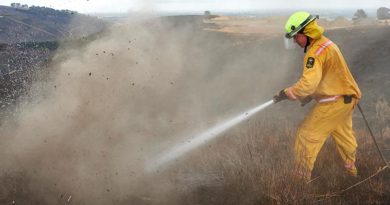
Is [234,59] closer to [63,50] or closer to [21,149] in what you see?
[63,50]

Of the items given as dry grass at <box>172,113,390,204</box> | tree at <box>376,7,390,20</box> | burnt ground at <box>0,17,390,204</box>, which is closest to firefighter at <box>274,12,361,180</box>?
dry grass at <box>172,113,390,204</box>

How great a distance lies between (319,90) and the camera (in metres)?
4.51

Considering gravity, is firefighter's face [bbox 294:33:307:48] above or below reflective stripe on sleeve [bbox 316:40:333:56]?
above

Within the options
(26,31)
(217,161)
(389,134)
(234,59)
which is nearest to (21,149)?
(217,161)

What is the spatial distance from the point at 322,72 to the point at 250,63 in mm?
12849

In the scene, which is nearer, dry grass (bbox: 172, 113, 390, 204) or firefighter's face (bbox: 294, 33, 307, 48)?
dry grass (bbox: 172, 113, 390, 204)

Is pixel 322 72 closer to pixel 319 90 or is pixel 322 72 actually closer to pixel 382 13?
pixel 319 90

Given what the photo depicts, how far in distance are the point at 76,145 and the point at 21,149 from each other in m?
0.73

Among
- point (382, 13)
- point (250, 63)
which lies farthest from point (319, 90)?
point (382, 13)

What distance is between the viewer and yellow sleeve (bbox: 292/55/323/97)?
4215mm

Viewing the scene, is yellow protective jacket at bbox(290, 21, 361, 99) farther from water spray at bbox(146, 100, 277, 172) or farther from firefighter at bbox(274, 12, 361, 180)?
water spray at bbox(146, 100, 277, 172)

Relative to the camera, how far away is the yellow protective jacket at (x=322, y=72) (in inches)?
A: 167

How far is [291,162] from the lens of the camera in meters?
4.82

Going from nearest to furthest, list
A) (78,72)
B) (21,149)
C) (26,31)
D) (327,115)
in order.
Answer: (327,115) < (21,149) < (78,72) < (26,31)
